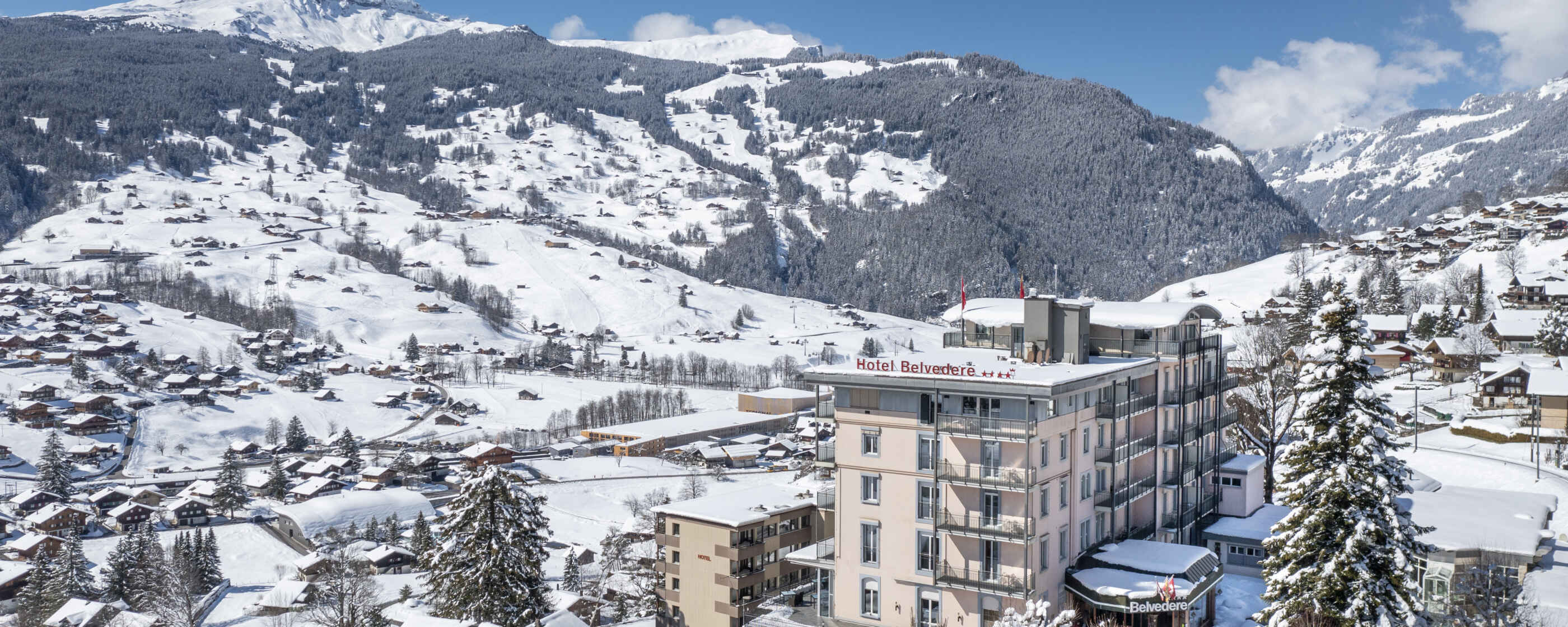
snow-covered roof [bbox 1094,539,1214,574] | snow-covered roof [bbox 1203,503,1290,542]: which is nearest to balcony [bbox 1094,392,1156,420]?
snow-covered roof [bbox 1094,539,1214,574]

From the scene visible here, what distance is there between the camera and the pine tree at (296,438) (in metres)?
120

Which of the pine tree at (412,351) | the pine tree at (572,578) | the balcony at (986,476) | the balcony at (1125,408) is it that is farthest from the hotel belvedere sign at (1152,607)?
the pine tree at (412,351)

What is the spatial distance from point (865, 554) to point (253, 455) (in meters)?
106

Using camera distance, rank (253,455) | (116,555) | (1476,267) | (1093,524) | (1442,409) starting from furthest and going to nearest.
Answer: (1476,267), (253,455), (1442,409), (116,555), (1093,524)

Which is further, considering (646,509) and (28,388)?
(28,388)

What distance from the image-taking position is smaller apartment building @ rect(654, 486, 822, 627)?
40.8 meters

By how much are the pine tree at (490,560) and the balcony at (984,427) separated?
62.0 feet

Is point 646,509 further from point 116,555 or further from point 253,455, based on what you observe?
point 253,455

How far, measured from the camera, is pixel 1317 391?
27.7 meters

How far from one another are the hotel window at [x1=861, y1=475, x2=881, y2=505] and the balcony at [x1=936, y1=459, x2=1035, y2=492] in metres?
2.25

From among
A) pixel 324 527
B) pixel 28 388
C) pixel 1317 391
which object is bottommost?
pixel 324 527

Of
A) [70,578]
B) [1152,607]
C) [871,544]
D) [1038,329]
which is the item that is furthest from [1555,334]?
[70,578]

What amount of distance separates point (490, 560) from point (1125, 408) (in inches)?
980

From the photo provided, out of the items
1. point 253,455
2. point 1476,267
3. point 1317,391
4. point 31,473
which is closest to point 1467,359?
point 1476,267
